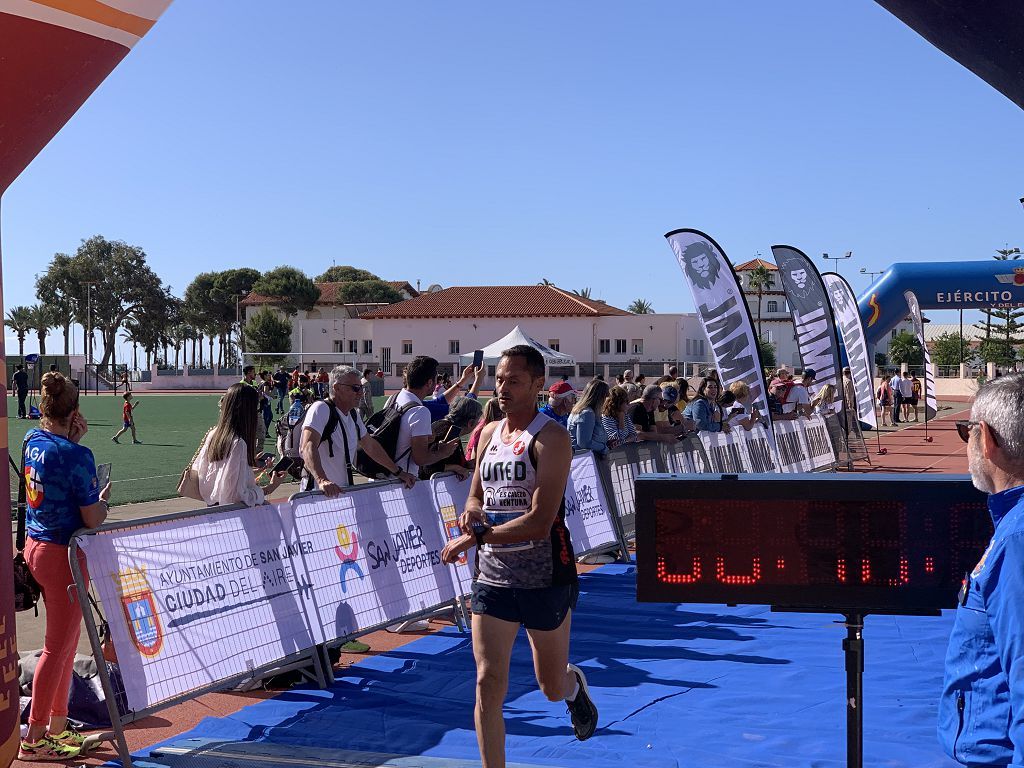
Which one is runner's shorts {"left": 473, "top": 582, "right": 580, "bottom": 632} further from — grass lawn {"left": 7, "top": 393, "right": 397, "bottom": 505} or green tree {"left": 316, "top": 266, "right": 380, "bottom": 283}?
green tree {"left": 316, "top": 266, "right": 380, "bottom": 283}

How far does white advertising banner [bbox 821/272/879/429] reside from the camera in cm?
2214

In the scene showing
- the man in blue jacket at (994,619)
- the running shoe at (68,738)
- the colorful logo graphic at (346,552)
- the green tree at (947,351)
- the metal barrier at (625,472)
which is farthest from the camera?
the green tree at (947,351)

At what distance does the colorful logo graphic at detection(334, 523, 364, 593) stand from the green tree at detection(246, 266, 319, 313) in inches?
3807

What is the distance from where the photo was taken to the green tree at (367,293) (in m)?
112

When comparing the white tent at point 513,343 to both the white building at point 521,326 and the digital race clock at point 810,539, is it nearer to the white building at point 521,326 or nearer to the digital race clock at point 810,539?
the white building at point 521,326

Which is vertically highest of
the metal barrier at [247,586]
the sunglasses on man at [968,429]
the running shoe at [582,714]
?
the sunglasses on man at [968,429]

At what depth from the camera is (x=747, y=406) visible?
52.2ft

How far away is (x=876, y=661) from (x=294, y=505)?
149 inches

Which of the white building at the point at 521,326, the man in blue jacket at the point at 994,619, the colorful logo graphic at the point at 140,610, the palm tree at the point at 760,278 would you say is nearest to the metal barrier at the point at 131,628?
the colorful logo graphic at the point at 140,610

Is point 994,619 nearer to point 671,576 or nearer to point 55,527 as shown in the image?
point 671,576

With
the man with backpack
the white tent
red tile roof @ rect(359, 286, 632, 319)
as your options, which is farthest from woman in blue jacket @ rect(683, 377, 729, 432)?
red tile roof @ rect(359, 286, 632, 319)

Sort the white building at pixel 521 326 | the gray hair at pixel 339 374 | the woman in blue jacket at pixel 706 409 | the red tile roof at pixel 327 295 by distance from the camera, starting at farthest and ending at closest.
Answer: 1. the red tile roof at pixel 327 295
2. the white building at pixel 521 326
3. the woman in blue jacket at pixel 706 409
4. the gray hair at pixel 339 374

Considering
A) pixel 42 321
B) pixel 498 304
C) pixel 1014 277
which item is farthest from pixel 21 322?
pixel 1014 277

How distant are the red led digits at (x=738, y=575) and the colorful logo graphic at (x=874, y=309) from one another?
29.3 m
